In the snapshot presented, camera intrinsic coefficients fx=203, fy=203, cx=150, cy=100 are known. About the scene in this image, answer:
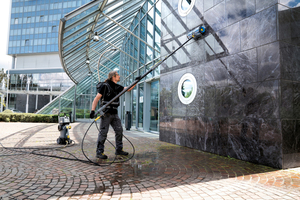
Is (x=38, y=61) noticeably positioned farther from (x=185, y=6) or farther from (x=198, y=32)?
(x=198, y=32)

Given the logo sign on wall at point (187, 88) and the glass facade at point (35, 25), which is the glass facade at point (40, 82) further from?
the logo sign on wall at point (187, 88)

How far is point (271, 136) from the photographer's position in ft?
12.6

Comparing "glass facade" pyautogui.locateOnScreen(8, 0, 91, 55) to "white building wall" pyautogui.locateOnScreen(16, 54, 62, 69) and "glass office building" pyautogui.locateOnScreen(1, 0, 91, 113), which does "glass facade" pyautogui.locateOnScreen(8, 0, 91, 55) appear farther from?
"white building wall" pyautogui.locateOnScreen(16, 54, 62, 69)

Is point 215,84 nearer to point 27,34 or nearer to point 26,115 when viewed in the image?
point 26,115

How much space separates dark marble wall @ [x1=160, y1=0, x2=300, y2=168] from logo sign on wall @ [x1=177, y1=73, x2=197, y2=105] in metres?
0.18

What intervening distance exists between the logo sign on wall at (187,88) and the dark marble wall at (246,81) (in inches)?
7.1

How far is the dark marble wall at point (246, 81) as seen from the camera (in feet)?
12.5

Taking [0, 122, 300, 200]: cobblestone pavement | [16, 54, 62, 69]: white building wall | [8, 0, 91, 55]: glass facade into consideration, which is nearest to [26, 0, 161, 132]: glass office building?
[0, 122, 300, 200]: cobblestone pavement

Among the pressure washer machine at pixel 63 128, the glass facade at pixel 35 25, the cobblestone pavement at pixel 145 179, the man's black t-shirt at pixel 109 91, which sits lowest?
the cobblestone pavement at pixel 145 179

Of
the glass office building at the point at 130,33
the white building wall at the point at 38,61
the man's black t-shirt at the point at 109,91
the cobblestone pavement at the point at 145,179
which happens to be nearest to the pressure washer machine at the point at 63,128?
the cobblestone pavement at the point at 145,179

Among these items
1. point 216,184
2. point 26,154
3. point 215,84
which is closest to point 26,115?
point 26,154

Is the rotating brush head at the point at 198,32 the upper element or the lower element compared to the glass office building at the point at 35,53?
lower

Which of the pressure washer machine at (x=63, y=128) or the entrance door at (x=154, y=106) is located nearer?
the pressure washer machine at (x=63, y=128)

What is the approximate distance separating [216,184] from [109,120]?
261 centimetres
